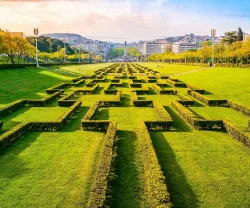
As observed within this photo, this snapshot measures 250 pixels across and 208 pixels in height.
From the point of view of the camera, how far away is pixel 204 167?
28.2 ft

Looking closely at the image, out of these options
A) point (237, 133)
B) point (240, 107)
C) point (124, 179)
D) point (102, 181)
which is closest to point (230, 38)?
point (240, 107)

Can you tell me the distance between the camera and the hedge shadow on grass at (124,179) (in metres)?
6.69

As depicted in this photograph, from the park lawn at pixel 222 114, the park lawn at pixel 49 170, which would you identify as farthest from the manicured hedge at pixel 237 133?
the park lawn at pixel 49 170

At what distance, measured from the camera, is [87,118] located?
12977 millimetres

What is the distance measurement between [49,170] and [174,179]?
3.50m

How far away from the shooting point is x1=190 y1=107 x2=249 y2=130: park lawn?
587 inches

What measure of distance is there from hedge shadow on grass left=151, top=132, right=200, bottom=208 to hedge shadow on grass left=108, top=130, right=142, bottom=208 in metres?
0.83

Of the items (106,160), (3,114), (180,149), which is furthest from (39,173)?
(3,114)

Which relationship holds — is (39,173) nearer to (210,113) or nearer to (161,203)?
(161,203)

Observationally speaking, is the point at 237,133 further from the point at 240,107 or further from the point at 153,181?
the point at 240,107

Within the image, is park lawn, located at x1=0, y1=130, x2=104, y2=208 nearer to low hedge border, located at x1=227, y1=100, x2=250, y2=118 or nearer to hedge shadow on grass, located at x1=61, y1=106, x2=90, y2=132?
hedge shadow on grass, located at x1=61, y1=106, x2=90, y2=132

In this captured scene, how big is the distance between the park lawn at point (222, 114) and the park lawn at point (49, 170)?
7.07 metres

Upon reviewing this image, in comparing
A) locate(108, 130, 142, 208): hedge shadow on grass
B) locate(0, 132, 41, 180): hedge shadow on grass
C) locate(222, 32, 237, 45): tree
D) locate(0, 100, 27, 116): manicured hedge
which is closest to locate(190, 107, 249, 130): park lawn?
locate(108, 130, 142, 208): hedge shadow on grass

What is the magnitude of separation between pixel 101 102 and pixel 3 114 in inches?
224
